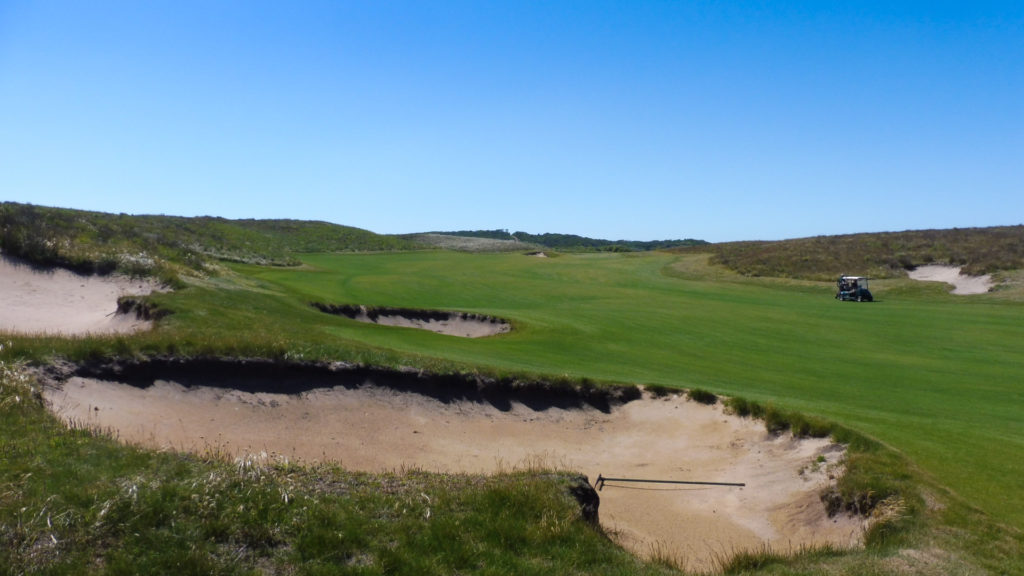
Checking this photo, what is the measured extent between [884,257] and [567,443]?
5564 centimetres

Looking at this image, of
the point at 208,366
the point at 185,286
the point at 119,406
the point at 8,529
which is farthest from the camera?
the point at 185,286

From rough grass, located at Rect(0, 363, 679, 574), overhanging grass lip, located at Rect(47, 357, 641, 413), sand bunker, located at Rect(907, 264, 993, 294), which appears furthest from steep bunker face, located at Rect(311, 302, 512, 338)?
sand bunker, located at Rect(907, 264, 993, 294)

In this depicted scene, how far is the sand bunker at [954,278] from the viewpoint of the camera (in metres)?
44.6

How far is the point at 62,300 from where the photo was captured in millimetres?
19438

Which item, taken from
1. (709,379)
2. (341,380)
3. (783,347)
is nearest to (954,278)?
(783,347)

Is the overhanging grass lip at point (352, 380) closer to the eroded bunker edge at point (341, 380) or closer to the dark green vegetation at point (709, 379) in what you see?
the eroded bunker edge at point (341, 380)

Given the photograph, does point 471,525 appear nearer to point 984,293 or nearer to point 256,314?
point 256,314

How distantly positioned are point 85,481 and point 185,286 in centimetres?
1625

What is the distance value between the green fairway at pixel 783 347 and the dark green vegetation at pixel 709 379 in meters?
0.08

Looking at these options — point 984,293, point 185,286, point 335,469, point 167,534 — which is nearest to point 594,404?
point 335,469

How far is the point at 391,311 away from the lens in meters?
27.9

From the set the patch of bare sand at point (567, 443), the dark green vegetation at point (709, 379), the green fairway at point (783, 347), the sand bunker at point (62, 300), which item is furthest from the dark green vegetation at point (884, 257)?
the sand bunker at point (62, 300)

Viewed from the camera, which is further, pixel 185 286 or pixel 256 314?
pixel 185 286

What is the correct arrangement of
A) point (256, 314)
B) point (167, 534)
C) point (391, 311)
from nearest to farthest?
point (167, 534), point (256, 314), point (391, 311)
